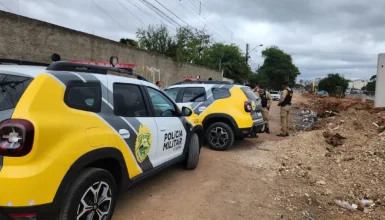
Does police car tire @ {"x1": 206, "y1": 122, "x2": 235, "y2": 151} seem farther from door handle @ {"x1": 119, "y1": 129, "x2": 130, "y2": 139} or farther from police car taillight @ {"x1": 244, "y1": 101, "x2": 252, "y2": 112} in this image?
door handle @ {"x1": 119, "y1": 129, "x2": 130, "y2": 139}

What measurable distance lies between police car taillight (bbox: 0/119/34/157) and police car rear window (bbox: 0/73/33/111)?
19cm

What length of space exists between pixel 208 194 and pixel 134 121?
1.77m

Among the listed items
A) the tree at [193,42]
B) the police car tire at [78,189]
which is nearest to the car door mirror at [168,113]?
the police car tire at [78,189]

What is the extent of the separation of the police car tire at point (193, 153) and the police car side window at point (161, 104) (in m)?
0.85

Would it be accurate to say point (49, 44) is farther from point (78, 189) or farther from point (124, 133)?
point (78, 189)

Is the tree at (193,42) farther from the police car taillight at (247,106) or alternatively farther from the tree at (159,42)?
the police car taillight at (247,106)

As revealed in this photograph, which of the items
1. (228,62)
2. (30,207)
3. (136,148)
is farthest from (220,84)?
(228,62)

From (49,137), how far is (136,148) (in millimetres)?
1188

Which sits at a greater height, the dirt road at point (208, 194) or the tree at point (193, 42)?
the tree at point (193, 42)

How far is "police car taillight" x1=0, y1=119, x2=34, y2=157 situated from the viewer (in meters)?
2.23

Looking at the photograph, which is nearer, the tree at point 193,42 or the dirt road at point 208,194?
the dirt road at point 208,194

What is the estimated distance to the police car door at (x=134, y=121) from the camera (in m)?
3.26

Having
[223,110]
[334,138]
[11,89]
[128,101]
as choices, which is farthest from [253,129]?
[11,89]

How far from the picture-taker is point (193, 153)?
540 centimetres
